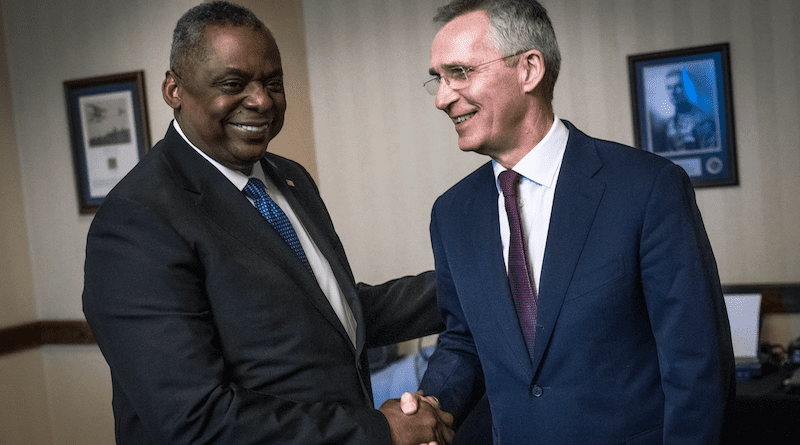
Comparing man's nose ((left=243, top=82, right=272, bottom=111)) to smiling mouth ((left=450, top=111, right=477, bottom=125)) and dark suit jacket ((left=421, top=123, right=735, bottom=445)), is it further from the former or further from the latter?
dark suit jacket ((left=421, top=123, right=735, bottom=445))

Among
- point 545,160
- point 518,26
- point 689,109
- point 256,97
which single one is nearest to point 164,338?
point 256,97

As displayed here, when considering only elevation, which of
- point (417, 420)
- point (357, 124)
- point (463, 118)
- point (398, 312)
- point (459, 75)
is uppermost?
point (357, 124)

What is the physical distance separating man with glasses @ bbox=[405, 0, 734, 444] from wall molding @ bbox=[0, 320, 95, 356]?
3009 millimetres

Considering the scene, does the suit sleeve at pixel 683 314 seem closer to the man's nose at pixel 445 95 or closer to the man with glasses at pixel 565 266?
the man with glasses at pixel 565 266

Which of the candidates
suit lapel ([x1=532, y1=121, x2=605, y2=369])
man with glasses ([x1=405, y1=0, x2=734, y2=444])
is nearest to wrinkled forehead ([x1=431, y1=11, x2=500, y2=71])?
man with glasses ([x1=405, y1=0, x2=734, y2=444])

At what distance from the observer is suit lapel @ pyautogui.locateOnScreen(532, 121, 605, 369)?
158 cm

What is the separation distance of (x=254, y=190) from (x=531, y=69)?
751mm

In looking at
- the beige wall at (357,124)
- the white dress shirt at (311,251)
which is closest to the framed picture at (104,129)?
the beige wall at (357,124)

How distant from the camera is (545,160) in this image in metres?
1.72

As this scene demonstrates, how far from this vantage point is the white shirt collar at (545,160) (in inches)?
67.6

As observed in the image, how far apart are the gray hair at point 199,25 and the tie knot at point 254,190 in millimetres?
327

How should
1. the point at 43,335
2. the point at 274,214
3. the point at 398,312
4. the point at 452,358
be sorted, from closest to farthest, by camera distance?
1. the point at 274,214
2. the point at 452,358
3. the point at 398,312
4. the point at 43,335

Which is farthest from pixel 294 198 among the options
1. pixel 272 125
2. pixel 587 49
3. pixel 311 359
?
pixel 587 49

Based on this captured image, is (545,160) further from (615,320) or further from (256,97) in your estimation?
(256,97)
